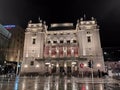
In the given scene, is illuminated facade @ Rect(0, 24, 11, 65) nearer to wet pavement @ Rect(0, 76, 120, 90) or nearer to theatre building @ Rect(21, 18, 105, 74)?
theatre building @ Rect(21, 18, 105, 74)

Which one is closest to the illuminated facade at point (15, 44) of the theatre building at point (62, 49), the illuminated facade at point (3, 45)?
the illuminated facade at point (3, 45)

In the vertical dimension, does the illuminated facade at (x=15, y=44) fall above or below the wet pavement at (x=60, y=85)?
above

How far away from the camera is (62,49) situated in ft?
190

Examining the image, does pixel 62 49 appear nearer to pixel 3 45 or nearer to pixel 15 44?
pixel 3 45

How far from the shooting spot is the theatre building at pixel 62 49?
5353cm

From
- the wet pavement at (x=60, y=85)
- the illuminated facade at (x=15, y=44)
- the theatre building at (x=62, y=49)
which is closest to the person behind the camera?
the wet pavement at (x=60, y=85)

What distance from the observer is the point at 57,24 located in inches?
2758

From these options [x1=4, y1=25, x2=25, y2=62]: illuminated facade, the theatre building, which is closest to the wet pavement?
the theatre building

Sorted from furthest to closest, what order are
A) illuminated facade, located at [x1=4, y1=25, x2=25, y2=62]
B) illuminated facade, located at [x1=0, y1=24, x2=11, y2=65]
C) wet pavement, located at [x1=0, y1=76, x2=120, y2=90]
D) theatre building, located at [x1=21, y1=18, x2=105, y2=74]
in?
illuminated facade, located at [x1=4, y1=25, x2=25, y2=62], illuminated facade, located at [x1=0, y1=24, x2=11, y2=65], theatre building, located at [x1=21, y1=18, x2=105, y2=74], wet pavement, located at [x1=0, y1=76, x2=120, y2=90]

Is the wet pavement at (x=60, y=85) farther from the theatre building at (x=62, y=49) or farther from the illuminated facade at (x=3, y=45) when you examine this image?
the illuminated facade at (x=3, y=45)

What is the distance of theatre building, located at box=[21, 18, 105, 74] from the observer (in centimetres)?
5353

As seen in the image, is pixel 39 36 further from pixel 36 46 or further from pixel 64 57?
pixel 64 57

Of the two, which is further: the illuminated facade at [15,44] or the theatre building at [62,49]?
the illuminated facade at [15,44]

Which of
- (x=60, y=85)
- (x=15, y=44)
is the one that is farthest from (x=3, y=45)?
(x=60, y=85)
